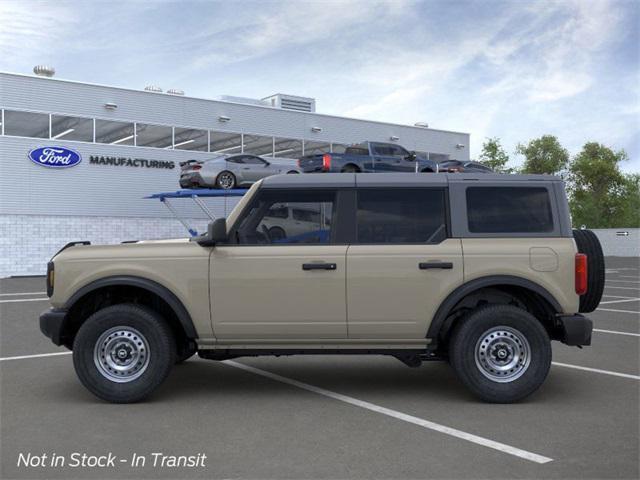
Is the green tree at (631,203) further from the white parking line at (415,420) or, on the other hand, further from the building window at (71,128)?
the white parking line at (415,420)

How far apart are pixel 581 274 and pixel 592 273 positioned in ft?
1.03

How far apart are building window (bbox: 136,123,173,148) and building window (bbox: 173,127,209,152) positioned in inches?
12.9

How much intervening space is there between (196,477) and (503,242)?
344cm

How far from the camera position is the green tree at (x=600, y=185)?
Result: 7538cm

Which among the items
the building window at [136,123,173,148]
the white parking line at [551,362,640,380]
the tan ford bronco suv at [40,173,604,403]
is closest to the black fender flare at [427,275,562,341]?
the tan ford bronco suv at [40,173,604,403]

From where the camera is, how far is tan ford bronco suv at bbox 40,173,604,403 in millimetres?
6051

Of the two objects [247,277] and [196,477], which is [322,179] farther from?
[196,477]

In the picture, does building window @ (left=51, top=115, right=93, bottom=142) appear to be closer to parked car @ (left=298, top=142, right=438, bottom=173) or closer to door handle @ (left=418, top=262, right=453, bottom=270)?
parked car @ (left=298, top=142, right=438, bottom=173)

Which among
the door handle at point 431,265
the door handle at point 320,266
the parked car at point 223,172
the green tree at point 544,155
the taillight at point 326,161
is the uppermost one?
the green tree at point 544,155

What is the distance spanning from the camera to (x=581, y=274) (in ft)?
19.9

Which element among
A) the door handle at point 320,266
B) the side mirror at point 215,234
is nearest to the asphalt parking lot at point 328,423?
the door handle at point 320,266

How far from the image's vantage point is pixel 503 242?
6184 mm

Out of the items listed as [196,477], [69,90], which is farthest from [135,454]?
[69,90]

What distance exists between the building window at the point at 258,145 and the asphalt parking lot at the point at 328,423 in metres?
26.7
